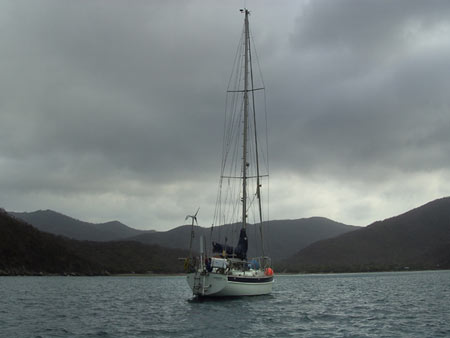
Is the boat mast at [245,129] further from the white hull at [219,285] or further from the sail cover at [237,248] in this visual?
the white hull at [219,285]

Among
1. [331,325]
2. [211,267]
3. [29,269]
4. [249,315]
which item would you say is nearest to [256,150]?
[211,267]

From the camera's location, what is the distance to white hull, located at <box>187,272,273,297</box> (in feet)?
169

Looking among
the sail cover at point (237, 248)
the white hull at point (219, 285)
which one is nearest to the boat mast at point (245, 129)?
the sail cover at point (237, 248)

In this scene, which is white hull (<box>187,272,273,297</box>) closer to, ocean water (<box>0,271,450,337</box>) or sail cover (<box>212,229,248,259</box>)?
ocean water (<box>0,271,450,337</box>)

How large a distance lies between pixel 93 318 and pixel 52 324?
497cm

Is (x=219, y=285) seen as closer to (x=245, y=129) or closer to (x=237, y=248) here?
(x=237, y=248)

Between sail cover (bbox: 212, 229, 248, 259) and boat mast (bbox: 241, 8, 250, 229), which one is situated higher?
boat mast (bbox: 241, 8, 250, 229)

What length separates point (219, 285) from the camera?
5147cm

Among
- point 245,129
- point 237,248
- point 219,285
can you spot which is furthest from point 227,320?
point 245,129

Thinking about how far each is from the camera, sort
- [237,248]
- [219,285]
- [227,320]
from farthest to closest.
→ [237,248] < [219,285] < [227,320]

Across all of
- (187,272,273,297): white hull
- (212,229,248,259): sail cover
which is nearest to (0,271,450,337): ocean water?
(187,272,273,297): white hull

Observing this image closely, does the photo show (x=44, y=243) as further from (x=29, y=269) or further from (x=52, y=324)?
(x=52, y=324)

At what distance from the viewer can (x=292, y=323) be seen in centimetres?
3819

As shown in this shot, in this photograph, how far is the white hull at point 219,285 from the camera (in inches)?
2026
